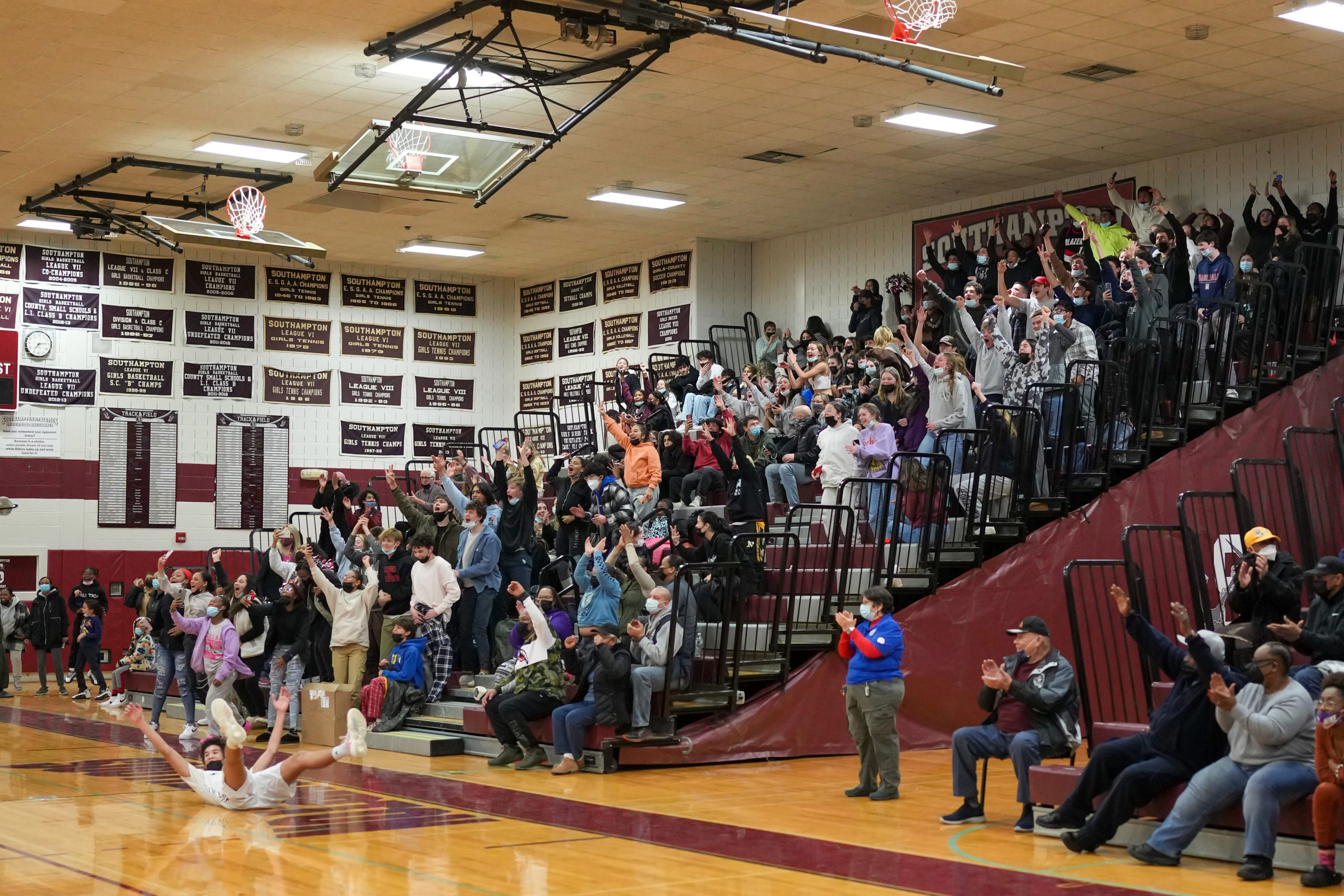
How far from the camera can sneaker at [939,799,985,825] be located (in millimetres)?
8914

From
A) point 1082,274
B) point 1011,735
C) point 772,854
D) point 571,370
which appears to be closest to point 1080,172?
point 1082,274

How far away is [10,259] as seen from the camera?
21.2 meters

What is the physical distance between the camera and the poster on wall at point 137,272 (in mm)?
21938

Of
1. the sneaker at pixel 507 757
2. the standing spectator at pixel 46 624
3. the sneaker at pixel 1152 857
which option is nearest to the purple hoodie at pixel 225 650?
the sneaker at pixel 507 757

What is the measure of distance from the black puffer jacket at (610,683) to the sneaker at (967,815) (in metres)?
3.11

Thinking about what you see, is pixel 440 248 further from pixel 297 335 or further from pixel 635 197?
pixel 635 197

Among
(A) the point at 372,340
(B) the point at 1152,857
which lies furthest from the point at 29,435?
(B) the point at 1152,857

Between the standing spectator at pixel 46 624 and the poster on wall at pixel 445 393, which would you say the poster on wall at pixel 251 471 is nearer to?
the poster on wall at pixel 445 393

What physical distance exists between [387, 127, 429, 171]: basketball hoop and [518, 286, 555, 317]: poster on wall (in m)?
12.0

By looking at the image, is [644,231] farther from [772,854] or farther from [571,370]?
[772,854]

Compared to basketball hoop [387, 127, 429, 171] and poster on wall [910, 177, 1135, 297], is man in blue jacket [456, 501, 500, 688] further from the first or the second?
poster on wall [910, 177, 1135, 297]

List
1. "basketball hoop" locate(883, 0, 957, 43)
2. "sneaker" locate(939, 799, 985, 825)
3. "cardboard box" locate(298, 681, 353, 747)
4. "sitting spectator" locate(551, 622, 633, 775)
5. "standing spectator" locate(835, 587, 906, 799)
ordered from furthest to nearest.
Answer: "cardboard box" locate(298, 681, 353, 747) < "sitting spectator" locate(551, 622, 633, 775) < "basketball hoop" locate(883, 0, 957, 43) < "standing spectator" locate(835, 587, 906, 799) < "sneaker" locate(939, 799, 985, 825)

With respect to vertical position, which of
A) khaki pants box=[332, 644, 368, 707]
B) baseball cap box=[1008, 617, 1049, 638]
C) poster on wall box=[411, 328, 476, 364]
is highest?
poster on wall box=[411, 328, 476, 364]

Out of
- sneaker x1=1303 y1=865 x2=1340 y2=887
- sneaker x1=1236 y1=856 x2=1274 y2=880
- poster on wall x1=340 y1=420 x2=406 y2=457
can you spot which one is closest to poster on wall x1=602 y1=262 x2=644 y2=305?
poster on wall x1=340 y1=420 x2=406 y2=457
